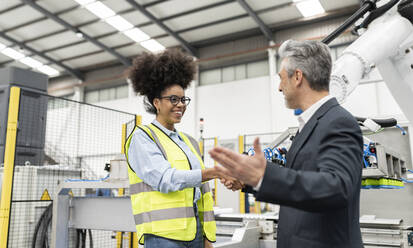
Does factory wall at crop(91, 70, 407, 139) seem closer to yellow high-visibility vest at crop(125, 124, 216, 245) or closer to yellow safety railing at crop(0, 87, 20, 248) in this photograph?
→ yellow safety railing at crop(0, 87, 20, 248)

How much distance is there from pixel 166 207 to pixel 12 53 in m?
14.2

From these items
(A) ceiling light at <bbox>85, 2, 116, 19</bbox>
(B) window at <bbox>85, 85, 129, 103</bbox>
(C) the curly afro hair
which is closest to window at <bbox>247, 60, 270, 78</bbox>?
(A) ceiling light at <bbox>85, 2, 116, 19</bbox>

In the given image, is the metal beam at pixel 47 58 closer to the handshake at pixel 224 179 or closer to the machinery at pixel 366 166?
the machinery at pixel 366 166

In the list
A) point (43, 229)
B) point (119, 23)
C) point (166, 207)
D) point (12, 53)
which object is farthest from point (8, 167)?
point (12, 53)

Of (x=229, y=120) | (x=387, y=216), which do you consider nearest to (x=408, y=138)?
(x=387, y=216)

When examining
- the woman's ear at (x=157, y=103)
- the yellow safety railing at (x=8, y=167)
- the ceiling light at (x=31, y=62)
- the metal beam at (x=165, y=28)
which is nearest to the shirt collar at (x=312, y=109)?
the woman's ear at (x=157, y=103)

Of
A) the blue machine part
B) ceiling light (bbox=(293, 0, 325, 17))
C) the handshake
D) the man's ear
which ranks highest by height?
ceiling light (bbox=(293, 0, 325, 17))

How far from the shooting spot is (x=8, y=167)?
3.04 metres

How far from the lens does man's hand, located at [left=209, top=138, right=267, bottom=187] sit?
0.89m

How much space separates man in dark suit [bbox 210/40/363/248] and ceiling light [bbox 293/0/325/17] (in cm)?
953

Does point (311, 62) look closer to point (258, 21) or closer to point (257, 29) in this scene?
point (258, 21)

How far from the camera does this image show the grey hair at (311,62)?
3.84ft

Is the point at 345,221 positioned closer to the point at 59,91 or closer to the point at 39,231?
the point at 39,231

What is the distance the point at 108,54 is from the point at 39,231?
10.5m
